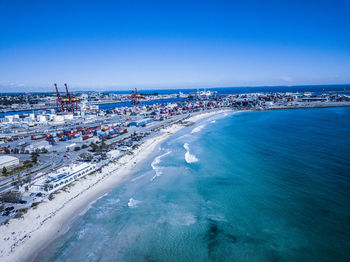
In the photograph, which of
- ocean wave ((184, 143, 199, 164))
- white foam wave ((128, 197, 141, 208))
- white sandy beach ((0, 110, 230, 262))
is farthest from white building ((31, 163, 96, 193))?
ocean wave ((184, 143, 199, 164))

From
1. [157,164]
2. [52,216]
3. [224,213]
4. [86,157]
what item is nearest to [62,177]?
[52,216]

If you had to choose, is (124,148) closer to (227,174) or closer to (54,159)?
(54,159)

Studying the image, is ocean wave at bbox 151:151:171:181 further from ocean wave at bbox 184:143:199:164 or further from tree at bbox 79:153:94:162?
tree at bbox 79:153:94:162

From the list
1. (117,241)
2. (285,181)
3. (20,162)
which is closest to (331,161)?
(285,181)

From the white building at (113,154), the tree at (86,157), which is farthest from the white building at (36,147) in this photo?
the white building at (113,154)

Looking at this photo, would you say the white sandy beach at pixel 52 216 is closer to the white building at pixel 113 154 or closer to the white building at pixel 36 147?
the white building at pixel 113 154

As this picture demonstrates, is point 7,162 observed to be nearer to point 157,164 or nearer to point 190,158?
point 157,164
